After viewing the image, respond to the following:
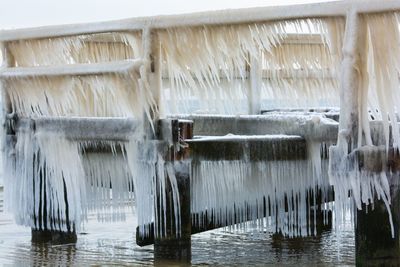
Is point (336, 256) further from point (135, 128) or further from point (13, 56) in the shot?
point (13, 56)

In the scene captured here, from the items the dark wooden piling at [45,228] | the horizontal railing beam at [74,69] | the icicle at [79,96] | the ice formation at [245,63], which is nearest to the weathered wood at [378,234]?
the ice formation at [245,63]

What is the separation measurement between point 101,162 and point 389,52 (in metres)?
5.81

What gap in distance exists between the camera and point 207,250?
53.4 ft

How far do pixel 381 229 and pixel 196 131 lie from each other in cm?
620

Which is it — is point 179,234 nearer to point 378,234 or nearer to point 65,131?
point 65,131

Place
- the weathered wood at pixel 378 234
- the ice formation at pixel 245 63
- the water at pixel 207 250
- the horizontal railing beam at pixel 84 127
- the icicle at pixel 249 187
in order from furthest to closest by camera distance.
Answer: the water at pixel 207 250 → the icicle at pixel 249 187 → the horizontal railing beam at pixel 84 127 → the ice formation at pixel 245 63 → the weathered wood at pixel 378 234

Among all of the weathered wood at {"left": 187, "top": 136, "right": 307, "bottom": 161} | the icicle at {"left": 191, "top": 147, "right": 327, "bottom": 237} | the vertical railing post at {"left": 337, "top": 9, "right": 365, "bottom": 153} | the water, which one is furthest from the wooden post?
the vertical railing post at {"left": 337, "top": 9, "right": 365, "bottom": 153}

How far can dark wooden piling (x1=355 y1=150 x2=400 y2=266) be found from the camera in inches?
493

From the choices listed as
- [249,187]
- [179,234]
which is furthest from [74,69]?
[249,187]

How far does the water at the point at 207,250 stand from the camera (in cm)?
1538

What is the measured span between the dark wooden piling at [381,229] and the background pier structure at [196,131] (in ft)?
0.05

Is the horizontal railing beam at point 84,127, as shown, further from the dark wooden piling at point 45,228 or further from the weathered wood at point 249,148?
the weathered wood at point 249,148

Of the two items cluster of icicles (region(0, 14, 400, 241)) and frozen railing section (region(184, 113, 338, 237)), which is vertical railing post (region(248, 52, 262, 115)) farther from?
frozen railing section (region(184, 113, 338, 237))

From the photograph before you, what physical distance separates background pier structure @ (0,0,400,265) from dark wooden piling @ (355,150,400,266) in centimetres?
2
